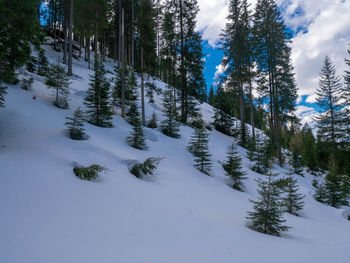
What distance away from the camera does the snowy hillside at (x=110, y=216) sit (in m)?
2.26

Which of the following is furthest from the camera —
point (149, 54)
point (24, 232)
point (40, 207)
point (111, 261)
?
point (149, 54)

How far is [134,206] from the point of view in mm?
3896

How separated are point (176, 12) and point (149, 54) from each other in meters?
7.12

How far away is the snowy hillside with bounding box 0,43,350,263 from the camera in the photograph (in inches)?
89.0

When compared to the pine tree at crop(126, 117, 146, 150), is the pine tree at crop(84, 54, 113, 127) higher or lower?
higher

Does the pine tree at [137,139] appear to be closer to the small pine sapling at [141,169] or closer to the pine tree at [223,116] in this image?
the small pine sapling at [141,169]

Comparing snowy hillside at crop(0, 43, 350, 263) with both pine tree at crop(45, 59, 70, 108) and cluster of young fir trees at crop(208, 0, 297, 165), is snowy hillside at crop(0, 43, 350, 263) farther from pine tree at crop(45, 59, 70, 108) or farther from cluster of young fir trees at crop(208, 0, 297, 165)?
cluster of young fir trees at crop(208, 0, 297, 165)

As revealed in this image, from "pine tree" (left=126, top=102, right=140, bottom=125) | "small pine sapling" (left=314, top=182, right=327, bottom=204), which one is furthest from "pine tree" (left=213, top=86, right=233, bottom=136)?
"pine tree" (left=126, top=102, right=140, bottom=125)

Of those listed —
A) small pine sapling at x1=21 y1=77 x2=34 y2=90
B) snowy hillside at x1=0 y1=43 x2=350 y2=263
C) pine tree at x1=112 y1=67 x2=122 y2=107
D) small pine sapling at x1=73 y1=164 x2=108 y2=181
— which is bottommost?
snowy hillside at x1=0 y1=43 x2=350 y2=263

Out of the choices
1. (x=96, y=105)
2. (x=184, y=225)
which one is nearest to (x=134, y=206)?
(x=184, y=225)

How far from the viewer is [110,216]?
3221mm

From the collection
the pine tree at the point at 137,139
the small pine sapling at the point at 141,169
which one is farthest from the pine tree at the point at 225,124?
the small pine sapling at the point at 141,169

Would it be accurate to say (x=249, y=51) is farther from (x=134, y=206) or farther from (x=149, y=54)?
(x=134, y=206)

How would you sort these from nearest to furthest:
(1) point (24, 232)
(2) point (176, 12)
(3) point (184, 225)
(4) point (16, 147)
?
1. (1) point (24, 232)
2. (3) point (184, 225)
3. (4) point (16, 147)
4. (2) point (176, 12)
